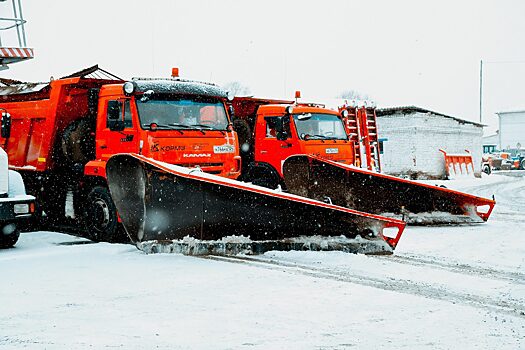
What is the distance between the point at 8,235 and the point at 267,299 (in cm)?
497

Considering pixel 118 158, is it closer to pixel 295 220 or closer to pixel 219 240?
pixel 219 240

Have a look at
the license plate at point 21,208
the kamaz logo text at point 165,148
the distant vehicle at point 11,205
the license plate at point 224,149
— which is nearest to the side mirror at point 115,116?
the kamaz logo text at point 165,148

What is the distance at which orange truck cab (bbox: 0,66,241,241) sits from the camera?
9.88m

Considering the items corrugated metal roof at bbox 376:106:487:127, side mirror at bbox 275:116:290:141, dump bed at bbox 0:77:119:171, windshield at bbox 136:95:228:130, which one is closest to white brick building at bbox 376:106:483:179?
corrugated metal roof at bbox 376:106:487:127

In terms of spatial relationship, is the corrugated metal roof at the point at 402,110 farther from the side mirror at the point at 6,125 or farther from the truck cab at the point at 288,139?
the side mirror at the point at 6,125

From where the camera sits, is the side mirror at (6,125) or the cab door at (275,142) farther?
the cab door at (275,142)

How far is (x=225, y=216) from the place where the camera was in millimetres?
8008

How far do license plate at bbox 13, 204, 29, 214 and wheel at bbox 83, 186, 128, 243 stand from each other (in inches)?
39.8

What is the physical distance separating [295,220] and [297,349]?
360cm

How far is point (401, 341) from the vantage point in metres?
4.64

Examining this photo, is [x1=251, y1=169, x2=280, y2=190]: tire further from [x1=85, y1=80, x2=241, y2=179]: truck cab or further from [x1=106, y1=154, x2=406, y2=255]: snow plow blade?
[x1=106, y1=154, x2=406, y2=255]: snow plow blade

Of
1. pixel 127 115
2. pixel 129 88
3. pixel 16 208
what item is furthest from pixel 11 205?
pixel 129 88

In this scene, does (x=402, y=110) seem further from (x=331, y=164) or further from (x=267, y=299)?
(x=267, y=299)

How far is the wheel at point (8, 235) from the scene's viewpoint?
30.7 ft
